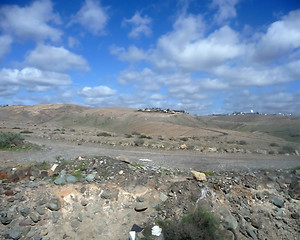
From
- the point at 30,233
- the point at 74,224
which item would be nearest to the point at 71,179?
the point at 74,224

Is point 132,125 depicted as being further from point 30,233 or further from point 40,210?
point 30,233

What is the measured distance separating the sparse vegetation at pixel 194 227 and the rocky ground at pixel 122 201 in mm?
267

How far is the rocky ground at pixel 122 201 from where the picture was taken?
6802 mm

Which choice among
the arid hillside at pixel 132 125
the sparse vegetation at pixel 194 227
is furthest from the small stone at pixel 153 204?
the arid hillside at pixel 132 125

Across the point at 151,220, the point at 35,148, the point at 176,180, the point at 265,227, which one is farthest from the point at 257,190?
the point at 35,148

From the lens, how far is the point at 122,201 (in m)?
7.68

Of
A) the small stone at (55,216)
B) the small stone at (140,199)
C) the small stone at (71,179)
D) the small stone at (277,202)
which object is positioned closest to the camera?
the small stone at (55,216)

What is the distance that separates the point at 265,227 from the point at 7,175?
28.6 ft

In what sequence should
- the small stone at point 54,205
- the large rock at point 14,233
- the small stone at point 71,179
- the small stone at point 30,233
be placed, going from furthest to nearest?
the small stone at point 71,179 → the small stone at point 54,205 → the small stone at point 30,233 → the large rock at point 14,233

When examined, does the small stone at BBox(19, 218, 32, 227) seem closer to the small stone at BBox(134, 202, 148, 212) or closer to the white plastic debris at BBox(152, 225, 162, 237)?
the small stone at BBox(134, 202, 148, 212)

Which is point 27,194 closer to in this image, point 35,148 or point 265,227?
point 265,227

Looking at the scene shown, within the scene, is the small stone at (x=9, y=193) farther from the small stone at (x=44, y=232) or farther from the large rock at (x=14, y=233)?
the small stone at (x=44, y=232)

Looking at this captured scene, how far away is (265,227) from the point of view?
7.86 m

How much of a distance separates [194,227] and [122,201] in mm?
2350
